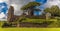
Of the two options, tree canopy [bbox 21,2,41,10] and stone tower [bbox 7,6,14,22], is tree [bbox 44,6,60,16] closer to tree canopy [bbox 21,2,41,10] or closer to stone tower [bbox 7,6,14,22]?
tree canopy [bbox 21,2,41,10]

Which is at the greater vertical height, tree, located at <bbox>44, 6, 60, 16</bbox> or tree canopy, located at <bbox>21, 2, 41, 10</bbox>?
tree canopy, located at <bbox>21, 2, 41, 10</bbox>

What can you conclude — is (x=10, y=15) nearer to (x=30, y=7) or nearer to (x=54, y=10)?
(x=30, y=7)

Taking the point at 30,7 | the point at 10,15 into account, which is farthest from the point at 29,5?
the point at 10,15

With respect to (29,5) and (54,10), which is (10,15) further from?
(54,10)

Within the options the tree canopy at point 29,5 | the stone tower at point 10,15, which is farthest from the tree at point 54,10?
the stone tower at point 10,15

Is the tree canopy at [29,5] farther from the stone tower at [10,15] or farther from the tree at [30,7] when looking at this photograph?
the stone tower at [10,15]

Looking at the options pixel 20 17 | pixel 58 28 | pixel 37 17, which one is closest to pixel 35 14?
pixel 37 17

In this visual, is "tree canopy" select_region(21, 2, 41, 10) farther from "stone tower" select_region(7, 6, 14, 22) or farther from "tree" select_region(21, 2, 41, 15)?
"stone tower" select_region(7, 6, 14, 22)

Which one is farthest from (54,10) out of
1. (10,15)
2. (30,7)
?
(10,15)

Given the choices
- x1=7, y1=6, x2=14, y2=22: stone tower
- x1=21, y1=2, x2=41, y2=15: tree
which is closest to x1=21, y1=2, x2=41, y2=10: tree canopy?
x1=21, y1=2, x2=41, y2=15: tree

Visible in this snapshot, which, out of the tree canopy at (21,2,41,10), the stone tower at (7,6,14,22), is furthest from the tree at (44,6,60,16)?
the stone tower at (7,6,14,22)

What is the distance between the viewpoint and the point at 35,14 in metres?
1.69

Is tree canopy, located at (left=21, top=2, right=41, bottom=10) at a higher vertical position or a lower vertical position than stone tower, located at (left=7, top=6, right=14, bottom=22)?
higher

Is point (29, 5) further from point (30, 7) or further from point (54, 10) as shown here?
point (54, 10)
